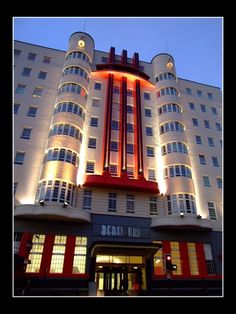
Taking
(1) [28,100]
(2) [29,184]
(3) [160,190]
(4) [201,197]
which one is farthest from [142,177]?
(1) [28,100]

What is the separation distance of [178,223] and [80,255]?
9.68 metres

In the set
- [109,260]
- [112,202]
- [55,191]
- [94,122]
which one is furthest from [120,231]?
[94,122]

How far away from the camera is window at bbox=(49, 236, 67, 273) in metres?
19.5

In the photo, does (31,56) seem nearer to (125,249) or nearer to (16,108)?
(16,108)

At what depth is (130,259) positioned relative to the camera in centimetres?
2178

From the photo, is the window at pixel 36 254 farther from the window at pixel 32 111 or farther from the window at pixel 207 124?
the window at pixel 207 124

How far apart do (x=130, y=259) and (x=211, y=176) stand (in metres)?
14.6

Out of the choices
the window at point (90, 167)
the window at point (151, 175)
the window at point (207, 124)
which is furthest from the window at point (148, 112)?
the window at point (90, 167)

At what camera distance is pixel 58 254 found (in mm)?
20047

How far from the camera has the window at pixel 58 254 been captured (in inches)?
769

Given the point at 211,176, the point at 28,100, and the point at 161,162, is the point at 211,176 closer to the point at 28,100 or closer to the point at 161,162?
the point at 161,162

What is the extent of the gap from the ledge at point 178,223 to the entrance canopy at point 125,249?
2.91 m

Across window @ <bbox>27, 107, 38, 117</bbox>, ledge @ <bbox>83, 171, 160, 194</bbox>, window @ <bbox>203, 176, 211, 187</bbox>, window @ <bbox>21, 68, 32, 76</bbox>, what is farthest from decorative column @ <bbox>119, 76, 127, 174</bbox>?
window @ <bbox>21, 68, 32, 76</bbox>

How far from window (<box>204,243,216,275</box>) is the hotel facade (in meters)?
0.10
